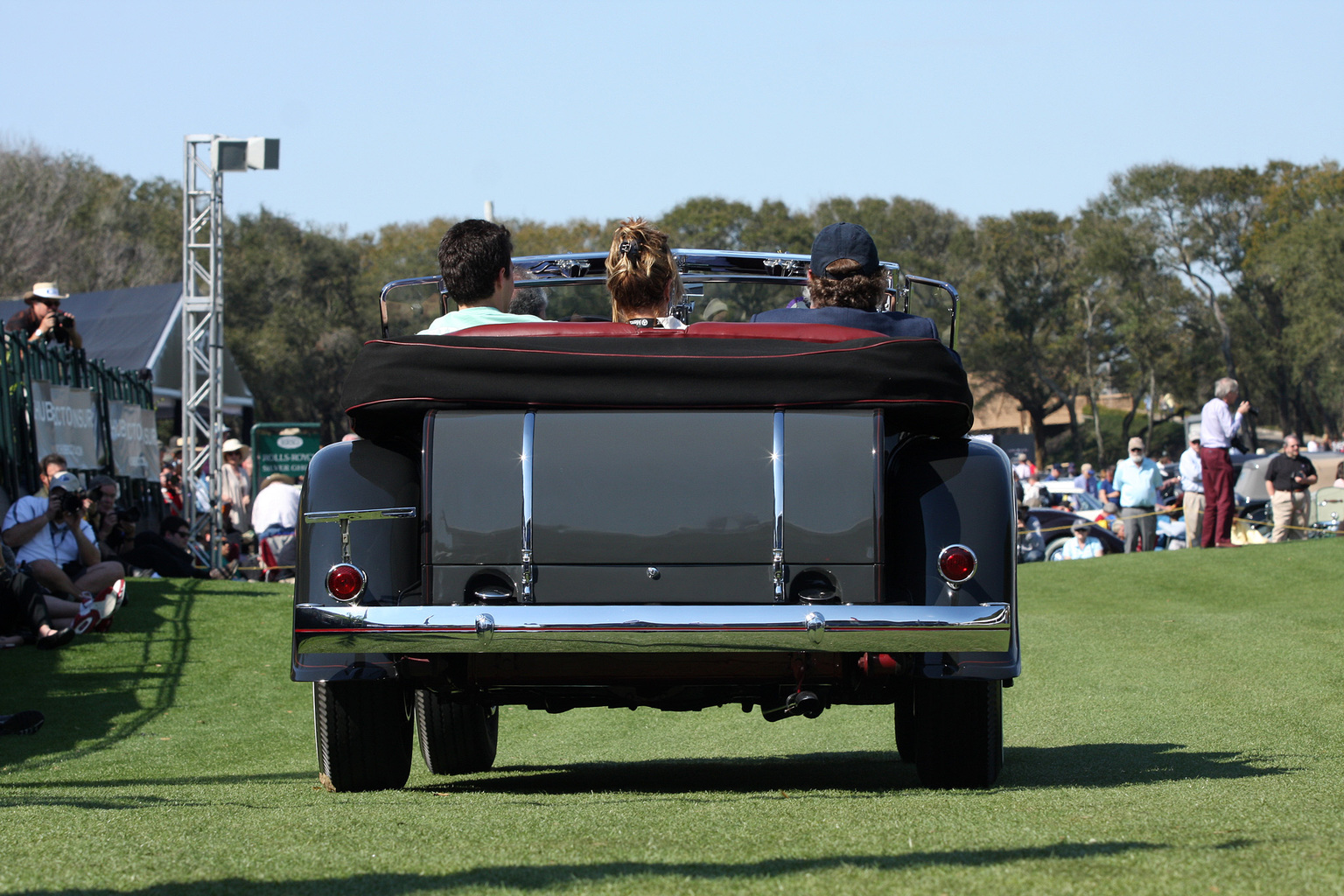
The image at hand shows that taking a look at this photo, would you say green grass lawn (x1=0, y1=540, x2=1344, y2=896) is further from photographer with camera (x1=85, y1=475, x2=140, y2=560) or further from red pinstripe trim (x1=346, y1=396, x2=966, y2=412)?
photographer with camera (x1=85, y1=475, x2=140, y2=560)

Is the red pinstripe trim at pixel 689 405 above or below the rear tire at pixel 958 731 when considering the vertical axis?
above

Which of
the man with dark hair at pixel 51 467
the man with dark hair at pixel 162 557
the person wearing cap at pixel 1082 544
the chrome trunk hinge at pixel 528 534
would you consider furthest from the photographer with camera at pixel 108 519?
the person wearing cap at pixel 1082 544

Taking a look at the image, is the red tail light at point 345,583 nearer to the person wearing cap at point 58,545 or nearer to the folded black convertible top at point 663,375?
the folded black convertible top at point 663,375

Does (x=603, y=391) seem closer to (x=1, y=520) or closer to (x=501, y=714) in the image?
(x=501, y=714)

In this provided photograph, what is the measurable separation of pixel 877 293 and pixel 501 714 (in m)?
4.78

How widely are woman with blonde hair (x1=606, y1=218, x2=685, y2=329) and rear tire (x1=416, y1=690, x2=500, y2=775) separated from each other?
1857mm

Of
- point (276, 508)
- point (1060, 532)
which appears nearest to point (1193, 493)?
point (1060, 532)

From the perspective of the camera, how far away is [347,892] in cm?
279

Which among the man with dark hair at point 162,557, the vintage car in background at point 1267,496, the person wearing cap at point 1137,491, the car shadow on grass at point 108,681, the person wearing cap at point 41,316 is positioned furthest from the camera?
the vintage car in background at point 1267,496

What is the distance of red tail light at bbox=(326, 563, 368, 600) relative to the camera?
4.10m

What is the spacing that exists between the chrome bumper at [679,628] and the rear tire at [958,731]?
65 centimetres

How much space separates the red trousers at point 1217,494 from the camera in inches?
650

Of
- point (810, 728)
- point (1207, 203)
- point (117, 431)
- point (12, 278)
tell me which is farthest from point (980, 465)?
point (1207, 203)

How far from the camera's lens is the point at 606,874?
2.87 metres
